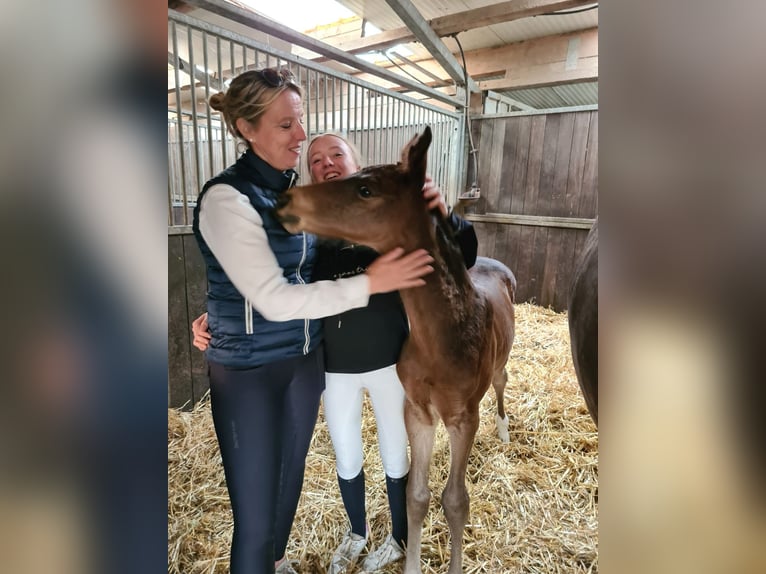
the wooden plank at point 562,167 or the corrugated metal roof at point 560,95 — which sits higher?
the corrugated metal roof at point 560,95

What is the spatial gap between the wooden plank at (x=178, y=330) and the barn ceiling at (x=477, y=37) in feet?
2.07

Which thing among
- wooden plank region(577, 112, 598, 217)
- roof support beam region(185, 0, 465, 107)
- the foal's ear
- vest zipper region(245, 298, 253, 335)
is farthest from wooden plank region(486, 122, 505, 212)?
vest zipper region(245, 298, 253, 335)

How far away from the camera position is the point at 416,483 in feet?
4.27

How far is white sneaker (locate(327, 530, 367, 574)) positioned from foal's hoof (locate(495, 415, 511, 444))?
71 cm

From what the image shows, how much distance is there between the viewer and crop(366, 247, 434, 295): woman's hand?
35.5 inches

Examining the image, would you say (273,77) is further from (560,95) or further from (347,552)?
(560,95)

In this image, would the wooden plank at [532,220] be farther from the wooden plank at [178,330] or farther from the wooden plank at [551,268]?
the wooden plank at [178,330]

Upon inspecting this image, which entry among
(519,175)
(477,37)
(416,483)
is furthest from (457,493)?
(477,37)

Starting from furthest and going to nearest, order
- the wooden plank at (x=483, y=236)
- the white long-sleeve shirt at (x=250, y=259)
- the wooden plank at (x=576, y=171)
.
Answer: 1. the wooden plank at (x=483, y=236)
2. the wooden plank at (x=576, y=171)
3. the white long-sleeve shirt at (x=250, y=259)

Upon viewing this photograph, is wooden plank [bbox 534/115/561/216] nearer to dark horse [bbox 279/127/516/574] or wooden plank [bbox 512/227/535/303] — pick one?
wooden plank [bbox 512/227/535/303]

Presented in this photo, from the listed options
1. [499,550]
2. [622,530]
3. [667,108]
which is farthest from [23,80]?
[499,550]

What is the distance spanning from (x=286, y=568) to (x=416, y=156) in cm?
124

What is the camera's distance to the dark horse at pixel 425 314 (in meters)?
0.89

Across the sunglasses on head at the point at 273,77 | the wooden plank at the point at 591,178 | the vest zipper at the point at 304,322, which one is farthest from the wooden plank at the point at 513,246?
the sunglasses on head at the point at 273,77
